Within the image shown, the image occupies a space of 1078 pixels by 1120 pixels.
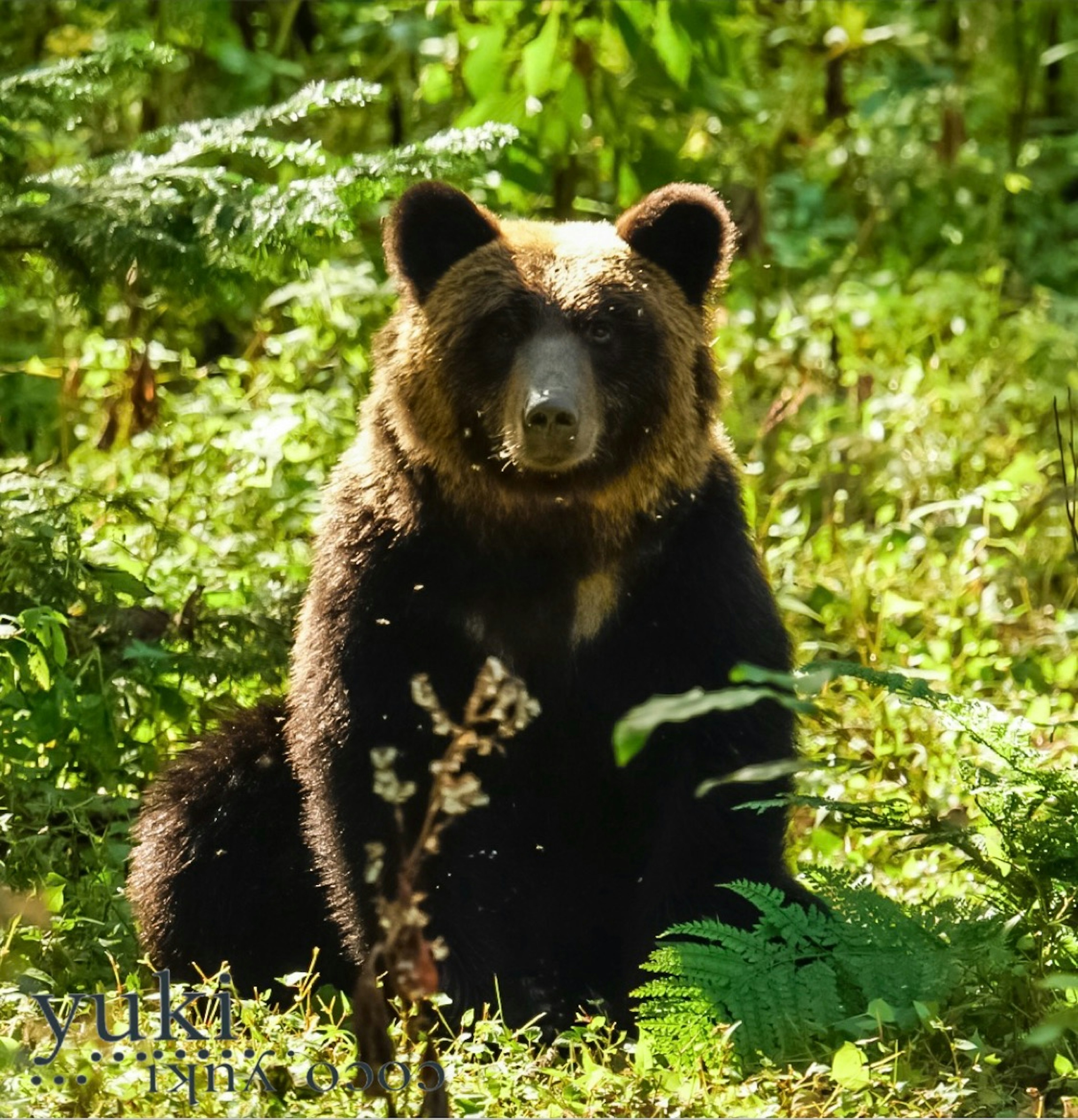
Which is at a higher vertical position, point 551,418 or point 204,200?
point 204,200

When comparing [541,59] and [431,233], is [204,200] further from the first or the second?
[541,59]

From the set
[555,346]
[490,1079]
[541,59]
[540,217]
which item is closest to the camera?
[490,1079]

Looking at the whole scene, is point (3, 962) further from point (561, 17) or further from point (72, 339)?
point (72, 339)

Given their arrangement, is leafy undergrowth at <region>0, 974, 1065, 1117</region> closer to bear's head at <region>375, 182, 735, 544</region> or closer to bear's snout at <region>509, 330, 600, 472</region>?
bear's snout at <region>509, 330, 600, 472</region>

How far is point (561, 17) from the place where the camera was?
7773 millimetres

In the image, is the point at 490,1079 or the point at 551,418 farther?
the point at 551,418

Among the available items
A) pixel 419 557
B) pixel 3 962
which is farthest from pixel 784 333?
pixel 3 962

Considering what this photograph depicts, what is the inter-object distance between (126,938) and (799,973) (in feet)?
7.17

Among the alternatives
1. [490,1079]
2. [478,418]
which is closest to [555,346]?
[478,418]

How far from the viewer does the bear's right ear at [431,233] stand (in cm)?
516

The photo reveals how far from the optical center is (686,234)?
207 inches

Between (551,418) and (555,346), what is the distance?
34 cm

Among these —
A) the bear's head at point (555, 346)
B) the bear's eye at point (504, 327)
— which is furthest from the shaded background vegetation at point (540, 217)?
the bear's eye at point (504, 327)

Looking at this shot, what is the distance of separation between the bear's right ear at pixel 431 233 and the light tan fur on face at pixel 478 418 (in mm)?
39
